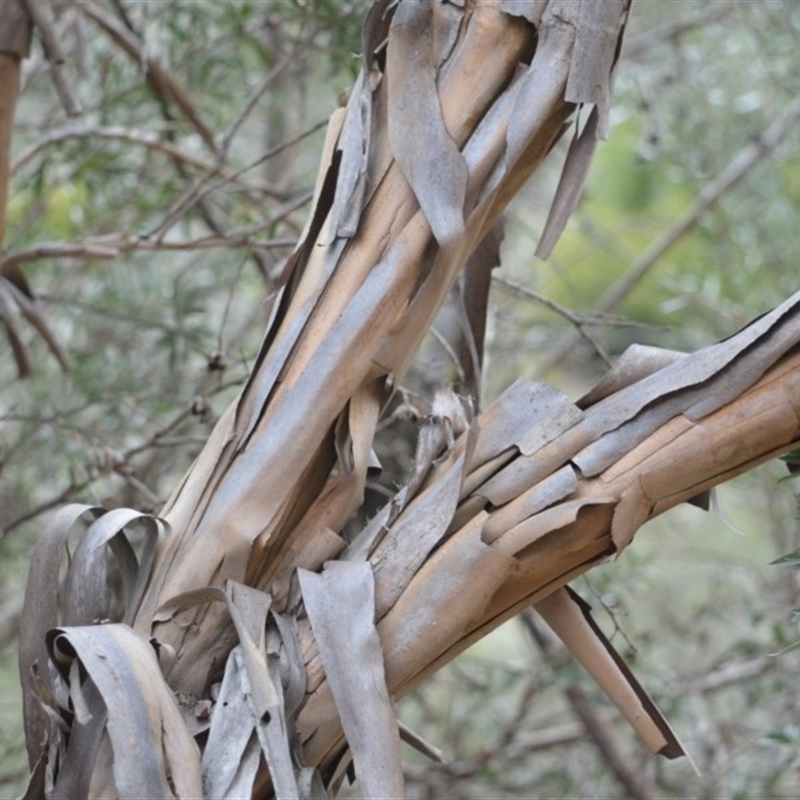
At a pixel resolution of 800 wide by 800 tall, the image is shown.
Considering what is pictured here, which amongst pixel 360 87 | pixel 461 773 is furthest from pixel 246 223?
pixel 461 773

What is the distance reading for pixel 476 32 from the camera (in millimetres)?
631

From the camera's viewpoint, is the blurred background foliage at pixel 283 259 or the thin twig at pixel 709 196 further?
the thin twig at pixel 709 196

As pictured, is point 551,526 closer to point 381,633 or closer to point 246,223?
point 381,633

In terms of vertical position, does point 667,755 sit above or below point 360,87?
below

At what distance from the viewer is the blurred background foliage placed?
4.12 ft

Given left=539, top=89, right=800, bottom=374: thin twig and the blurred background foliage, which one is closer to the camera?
the blurred background foliage

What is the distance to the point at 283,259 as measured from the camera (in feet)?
3.76

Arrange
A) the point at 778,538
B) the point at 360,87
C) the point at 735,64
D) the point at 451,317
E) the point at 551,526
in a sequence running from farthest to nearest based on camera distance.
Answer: the point at 735,64 < the point at 778,538 < the point at 451,317 < the point at 360,87 < the point at 551,526

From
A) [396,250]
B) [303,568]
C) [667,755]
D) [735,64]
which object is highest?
[735,64]

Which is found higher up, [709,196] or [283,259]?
[709,196]

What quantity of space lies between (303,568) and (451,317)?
764 millimetres

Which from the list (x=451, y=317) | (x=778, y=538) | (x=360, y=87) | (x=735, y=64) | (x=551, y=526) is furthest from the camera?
(x=735, y=64)

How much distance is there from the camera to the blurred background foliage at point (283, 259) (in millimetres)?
1255

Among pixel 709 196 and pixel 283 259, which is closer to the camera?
pixel 283 259
